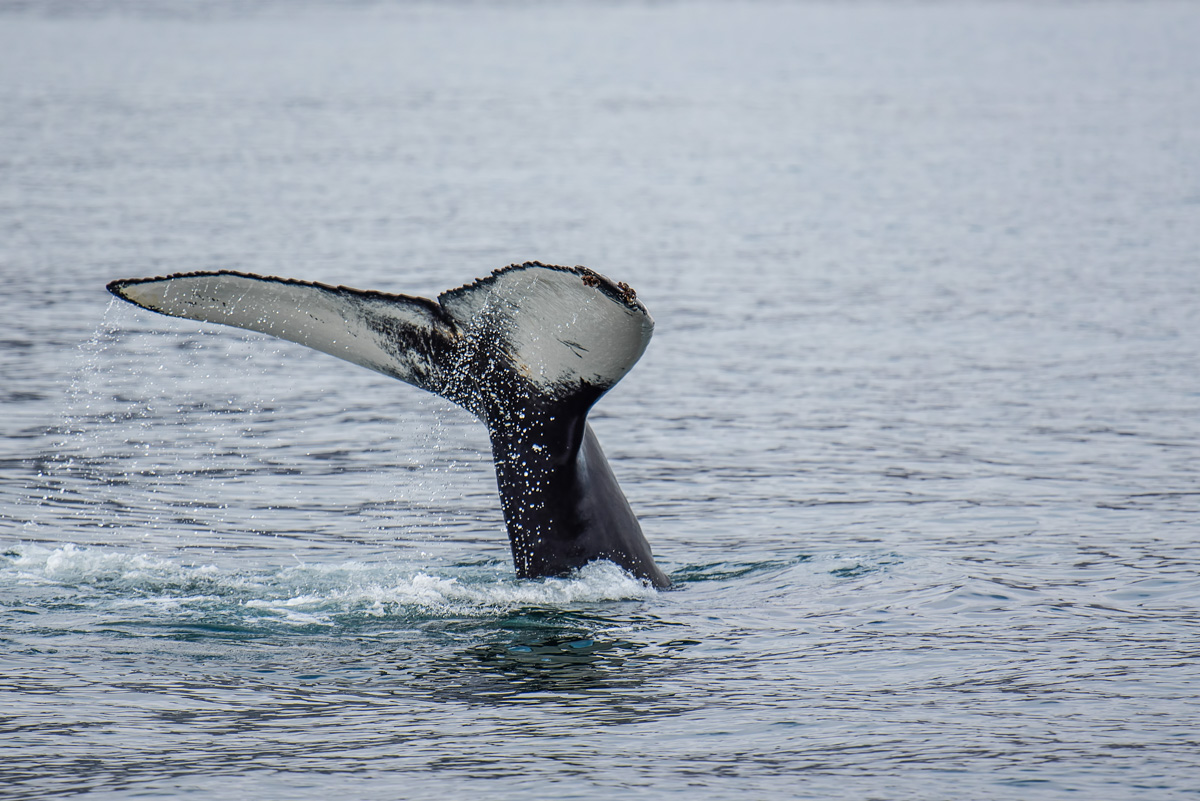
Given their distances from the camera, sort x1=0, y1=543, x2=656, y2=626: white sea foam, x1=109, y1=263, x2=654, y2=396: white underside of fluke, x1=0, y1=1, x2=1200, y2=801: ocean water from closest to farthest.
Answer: x1=0, y1=1, x2=1200, y2=801: ocean water → x1=109, y1=263, x2=654, y2=396: white underside of fluke → x1=0, y1=543, x2=656, y2=626: white sea foam

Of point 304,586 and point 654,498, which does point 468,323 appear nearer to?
point 304,586

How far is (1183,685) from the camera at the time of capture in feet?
23.8

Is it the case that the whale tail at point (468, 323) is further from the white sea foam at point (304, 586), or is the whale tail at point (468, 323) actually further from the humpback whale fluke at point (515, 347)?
the white sea foam at point (304, 586)

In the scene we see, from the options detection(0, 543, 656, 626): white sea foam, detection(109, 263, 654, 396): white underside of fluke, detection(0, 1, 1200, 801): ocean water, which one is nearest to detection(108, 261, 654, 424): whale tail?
detection(109, 263, 654, 396): white underside of fluke

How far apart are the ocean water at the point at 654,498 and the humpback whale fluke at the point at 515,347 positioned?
1.36ft

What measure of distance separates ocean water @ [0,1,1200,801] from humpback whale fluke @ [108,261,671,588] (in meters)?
0.41

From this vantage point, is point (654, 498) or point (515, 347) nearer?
point (515, 347)

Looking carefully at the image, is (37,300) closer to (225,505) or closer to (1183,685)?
(225,505)

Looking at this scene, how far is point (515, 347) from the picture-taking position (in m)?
7.32

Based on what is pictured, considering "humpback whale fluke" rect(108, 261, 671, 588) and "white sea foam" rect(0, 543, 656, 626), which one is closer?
"humpback whale fluke" rect(108, 261, 671, 588)

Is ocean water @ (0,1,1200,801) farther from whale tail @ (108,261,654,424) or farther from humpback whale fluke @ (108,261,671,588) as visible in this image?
whale tail @ (108,261,654,424)

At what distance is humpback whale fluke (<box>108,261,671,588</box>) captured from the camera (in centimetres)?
696

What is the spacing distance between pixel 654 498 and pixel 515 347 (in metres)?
4.15

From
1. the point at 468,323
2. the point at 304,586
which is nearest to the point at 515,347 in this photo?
the point at 468,323
